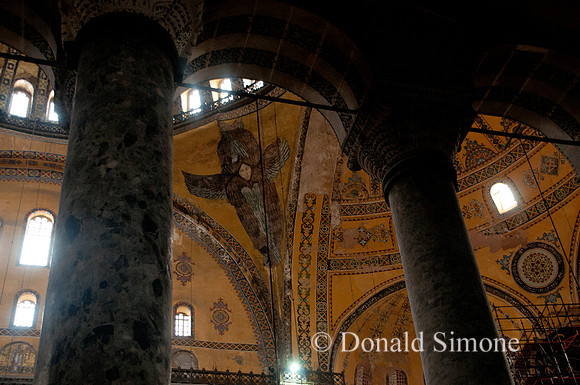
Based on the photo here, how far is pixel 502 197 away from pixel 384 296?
284cm

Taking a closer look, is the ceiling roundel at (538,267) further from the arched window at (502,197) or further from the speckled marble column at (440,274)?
the speckled marble column at (440,274)

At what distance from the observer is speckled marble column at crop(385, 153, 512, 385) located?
3.59m

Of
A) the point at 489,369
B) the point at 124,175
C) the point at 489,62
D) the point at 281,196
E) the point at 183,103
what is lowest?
the point at 489,369

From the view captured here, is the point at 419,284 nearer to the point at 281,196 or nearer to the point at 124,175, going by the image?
the point at 124,175

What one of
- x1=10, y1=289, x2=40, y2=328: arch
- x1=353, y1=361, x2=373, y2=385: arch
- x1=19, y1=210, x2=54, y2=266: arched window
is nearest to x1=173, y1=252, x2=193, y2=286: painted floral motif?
x1=19, y1=210, x2=54, y2=266: arched window

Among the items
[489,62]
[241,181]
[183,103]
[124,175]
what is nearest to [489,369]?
[124,175]

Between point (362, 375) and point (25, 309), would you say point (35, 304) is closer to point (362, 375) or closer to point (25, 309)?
point (25, 309)

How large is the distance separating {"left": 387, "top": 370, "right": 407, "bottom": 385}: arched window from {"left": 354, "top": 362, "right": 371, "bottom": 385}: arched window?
43cm

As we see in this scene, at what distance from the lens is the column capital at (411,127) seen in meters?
4.58

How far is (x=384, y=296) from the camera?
36.7 feet

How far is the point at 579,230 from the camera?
9945mm

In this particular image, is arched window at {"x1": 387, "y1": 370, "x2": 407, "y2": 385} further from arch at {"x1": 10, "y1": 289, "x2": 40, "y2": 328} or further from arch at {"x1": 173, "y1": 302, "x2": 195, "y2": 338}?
arch at {"x1": 10, "y1": 289, "x2": 40, "y2": 328}

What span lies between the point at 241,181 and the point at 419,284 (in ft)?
26.4

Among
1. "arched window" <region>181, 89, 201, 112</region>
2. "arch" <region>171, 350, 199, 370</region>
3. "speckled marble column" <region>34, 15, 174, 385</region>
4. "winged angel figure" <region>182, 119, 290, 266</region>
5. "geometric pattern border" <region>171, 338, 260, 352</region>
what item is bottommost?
"speckled marble column" <region>34, 15, 174, 385</region>
